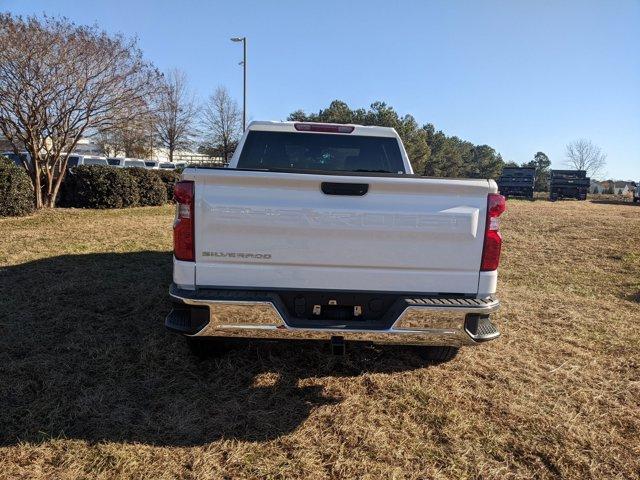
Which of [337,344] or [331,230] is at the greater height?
[331,230]

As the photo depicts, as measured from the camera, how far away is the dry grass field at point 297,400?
2520 millimetres

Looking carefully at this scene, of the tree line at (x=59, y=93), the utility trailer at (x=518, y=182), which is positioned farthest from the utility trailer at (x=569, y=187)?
the tree line at (x=59, y=93)

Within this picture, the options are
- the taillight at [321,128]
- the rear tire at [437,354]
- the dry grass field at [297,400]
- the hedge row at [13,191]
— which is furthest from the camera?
the hedge row at [13,191]

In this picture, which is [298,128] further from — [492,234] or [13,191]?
[13,191]

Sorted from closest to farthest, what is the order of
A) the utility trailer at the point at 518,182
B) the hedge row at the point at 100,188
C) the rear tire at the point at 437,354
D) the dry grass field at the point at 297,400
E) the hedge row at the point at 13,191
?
the dry grass field at the point at 297,400 < the rear tire at the point at 437,354 < the hedge row at the point at 13,191 < the hedge row at the point at 100,188 < the utility trailer at the point at 518,182

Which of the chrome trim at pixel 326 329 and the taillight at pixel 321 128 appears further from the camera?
the taillight at pixel 321 128

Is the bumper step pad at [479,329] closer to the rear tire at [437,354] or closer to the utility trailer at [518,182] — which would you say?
the rear tire at [437,354]

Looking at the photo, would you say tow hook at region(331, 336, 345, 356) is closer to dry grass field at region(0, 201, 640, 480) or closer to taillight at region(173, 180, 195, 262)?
dry grass field at region(0, 201, 640, 480)

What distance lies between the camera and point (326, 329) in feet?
9.07

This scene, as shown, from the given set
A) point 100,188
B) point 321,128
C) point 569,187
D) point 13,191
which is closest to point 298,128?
point 321,128

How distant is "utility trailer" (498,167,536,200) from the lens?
116 feet

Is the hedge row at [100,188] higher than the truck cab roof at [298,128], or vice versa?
the truck cab roof at [298,128]

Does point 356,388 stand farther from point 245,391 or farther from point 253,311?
point 253,311

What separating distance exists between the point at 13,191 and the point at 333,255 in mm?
10440
